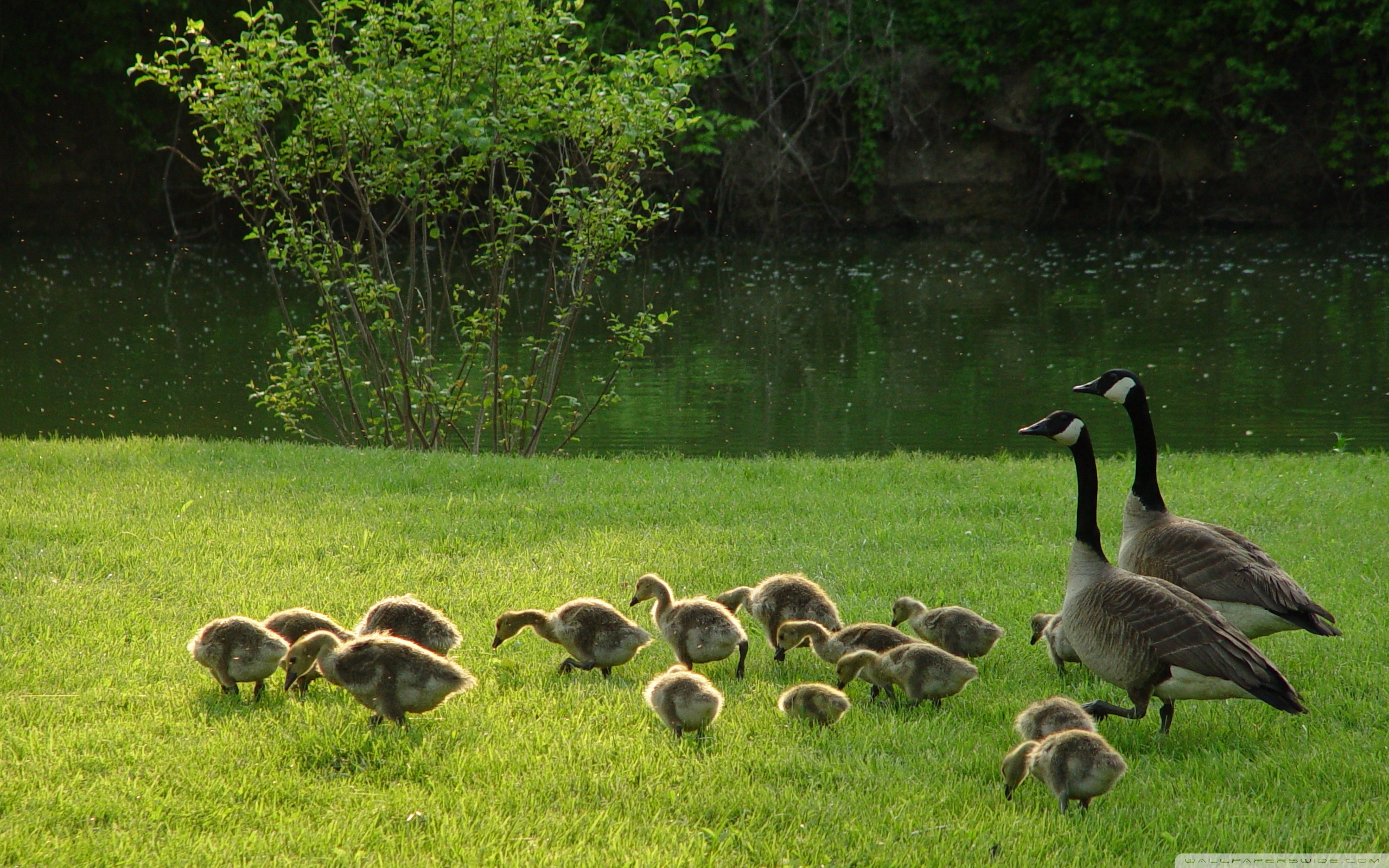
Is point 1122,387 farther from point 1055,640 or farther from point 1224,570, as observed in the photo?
point 1055,640

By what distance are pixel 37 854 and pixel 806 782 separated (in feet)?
8.85

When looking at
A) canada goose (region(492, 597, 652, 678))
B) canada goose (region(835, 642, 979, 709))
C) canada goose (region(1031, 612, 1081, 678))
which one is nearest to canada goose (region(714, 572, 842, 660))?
canada goose (region(835, 642, 979, 709))

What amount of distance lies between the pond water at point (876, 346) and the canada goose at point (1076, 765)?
9.87 meters

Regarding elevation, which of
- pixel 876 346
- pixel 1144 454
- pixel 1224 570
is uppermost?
pixel 876 346

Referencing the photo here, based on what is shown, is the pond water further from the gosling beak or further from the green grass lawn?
the gosling beak

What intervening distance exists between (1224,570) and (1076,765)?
188cm

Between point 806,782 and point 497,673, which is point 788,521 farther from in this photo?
point 806,782

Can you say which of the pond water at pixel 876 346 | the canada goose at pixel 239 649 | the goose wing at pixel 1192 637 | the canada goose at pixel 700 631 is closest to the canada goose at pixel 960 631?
the goose wing at pixel 1192 637

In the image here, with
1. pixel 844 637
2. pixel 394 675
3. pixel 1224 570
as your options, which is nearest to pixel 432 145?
pixel 844 637

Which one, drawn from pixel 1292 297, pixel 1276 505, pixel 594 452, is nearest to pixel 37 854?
pixel 1276 505

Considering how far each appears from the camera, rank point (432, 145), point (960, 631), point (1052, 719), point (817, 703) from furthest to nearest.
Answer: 1. point (432, 145)
2. point (960, 631)
3. point (817, 703)
4. point (1052, 719)

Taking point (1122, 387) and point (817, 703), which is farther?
point (1122, 387)

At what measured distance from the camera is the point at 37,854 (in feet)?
12.9

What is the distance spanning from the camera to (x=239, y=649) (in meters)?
5.07
